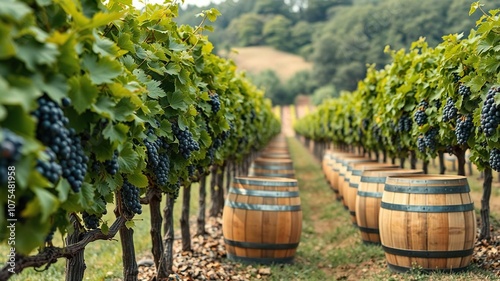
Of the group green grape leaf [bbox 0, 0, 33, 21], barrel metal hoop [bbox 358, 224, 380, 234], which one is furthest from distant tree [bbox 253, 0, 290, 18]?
green grape leaf [bbox 0, 0, 33, 21]

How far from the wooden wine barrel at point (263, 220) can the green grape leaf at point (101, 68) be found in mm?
4248

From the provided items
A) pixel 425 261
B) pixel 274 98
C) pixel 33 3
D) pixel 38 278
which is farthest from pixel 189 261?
pixel 274 98

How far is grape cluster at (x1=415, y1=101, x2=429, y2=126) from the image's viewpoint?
21.2ft

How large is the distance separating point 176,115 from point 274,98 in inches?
3085

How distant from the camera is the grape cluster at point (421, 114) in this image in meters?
6.45

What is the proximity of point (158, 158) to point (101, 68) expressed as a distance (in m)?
1.52

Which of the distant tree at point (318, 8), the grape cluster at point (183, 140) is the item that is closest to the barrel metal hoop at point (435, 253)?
the grape cluster at point (183, 140)

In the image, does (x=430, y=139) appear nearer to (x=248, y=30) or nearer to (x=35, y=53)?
(x=35, y=53)

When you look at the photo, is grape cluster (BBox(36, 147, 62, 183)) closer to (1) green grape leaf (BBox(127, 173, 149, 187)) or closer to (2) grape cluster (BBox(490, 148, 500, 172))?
(1) green grape leaf (BBox(127, 173, 149, 187))

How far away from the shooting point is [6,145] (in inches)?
59.1

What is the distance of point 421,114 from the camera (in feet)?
21.2

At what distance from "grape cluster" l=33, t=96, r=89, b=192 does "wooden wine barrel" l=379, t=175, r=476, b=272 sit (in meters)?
3.98

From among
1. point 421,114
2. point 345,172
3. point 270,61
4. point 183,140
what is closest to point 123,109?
point 183,140

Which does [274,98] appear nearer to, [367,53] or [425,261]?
[367,53]
